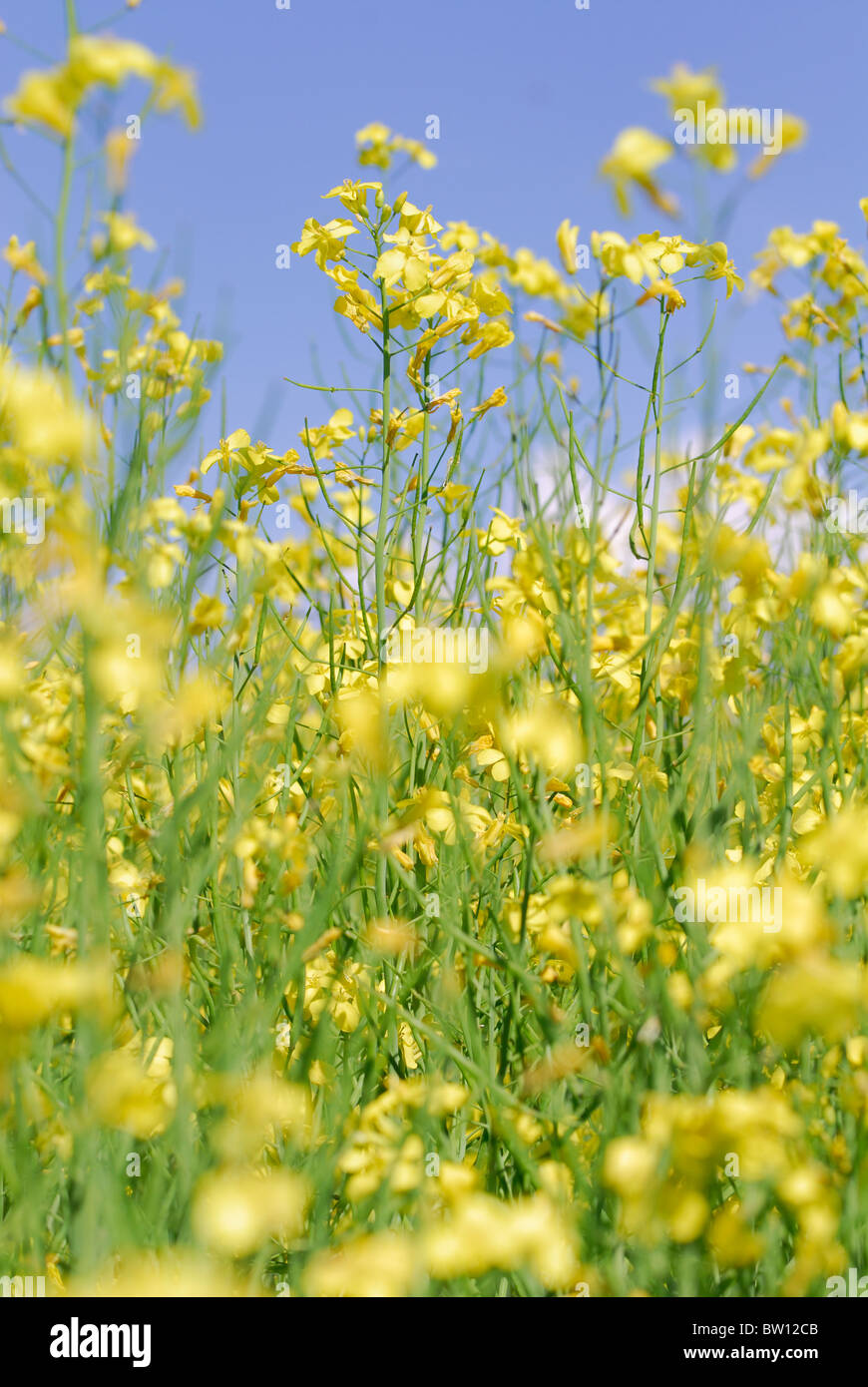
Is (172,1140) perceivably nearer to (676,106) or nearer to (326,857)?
(326,857)

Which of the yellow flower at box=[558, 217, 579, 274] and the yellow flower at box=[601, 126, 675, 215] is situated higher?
the yellow flower at box=[558, 217, 579, 274]

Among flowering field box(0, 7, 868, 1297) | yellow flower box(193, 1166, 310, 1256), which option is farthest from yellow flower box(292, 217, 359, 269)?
yellow flower box(193, 1166, 310, 1256)

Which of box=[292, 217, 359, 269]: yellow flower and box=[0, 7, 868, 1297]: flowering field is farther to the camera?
box=[292, 217, 359, 269]: yellow flower

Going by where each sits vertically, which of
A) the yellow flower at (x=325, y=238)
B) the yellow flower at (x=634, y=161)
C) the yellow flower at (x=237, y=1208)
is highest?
the yellow flower at (x=325, y=238)

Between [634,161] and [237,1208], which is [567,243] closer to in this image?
[634,161]

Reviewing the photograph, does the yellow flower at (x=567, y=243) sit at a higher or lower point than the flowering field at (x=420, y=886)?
higher

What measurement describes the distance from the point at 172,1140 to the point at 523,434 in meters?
0.90

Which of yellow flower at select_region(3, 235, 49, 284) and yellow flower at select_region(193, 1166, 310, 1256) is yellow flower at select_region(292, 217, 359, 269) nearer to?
yellow flower at select_region(3, 235, 49, 284)

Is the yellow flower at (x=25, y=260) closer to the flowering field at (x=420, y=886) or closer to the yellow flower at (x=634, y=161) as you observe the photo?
the flowering field at (x=420, y=886)

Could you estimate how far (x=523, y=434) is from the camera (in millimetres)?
1257

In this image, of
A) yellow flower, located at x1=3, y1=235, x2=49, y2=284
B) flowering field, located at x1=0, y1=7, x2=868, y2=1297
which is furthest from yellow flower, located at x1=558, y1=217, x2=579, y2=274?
yellow flower, located at x1=3, y1=235, x2=49, y2=284

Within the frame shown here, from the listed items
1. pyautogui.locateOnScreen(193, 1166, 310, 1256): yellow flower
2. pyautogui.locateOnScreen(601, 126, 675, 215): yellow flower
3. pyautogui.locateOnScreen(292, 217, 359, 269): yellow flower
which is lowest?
pyautogui.locateOnScreen(193, 1166, 310, 1256): yellow flower

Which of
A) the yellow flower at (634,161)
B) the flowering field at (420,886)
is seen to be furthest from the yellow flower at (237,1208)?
the yellow flower at (634,161)
